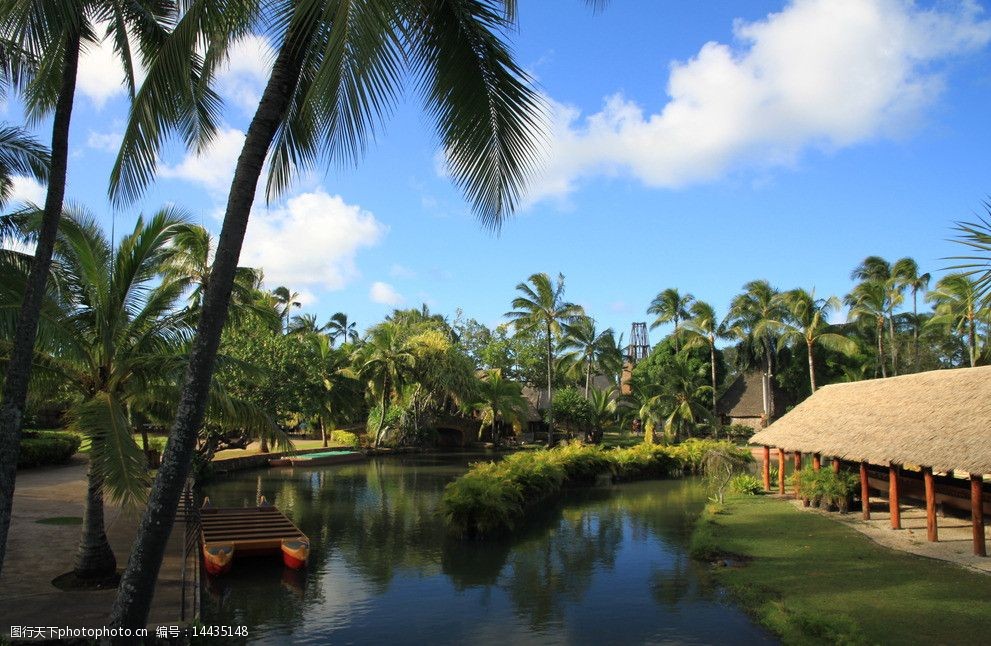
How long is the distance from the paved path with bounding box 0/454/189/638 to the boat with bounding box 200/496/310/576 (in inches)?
23.7

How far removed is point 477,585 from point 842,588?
5989 millimetres

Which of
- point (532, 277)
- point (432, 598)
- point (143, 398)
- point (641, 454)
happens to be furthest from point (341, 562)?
point (532, 277)

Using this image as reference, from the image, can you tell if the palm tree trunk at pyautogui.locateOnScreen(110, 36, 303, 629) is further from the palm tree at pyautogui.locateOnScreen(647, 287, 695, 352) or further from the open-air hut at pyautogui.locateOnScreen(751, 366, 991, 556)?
the palm tree at pyautogui.locateOnScreen(647, 287, 695, 352)

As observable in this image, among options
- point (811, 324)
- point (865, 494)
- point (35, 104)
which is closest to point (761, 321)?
point (811, 324)

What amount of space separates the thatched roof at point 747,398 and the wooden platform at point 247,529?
131 feet

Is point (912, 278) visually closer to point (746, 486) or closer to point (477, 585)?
point (746, 486)

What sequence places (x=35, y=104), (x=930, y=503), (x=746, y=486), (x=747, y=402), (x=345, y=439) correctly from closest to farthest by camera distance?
(x=35, y=104) < (x=930, y=503) < (x=746, y=486) < (x=345, y=439) < (x=747, y=402)

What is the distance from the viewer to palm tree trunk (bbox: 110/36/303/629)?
18.4 feet

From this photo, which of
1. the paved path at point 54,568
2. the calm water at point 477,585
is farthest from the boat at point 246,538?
the paved path at point 54,568

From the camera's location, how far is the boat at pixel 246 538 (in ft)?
41.2

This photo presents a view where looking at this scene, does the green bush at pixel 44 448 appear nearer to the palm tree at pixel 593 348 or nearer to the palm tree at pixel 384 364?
the palm tree at pixel 384 364

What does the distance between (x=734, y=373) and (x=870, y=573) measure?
46.0 meters

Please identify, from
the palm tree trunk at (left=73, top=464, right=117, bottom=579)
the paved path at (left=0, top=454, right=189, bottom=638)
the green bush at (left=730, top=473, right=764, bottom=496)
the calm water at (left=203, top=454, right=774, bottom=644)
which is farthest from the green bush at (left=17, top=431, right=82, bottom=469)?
the green bush at (left=730, top=473, right=764, bottom=496)

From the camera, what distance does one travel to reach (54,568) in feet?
35.3
